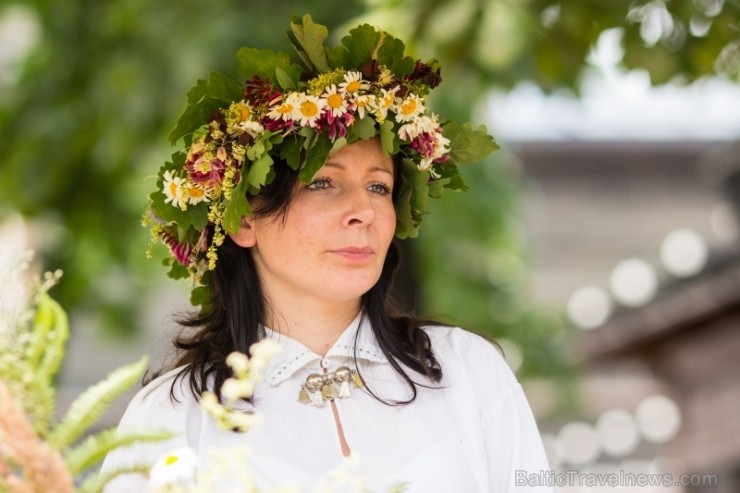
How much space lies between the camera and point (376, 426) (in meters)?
3.31

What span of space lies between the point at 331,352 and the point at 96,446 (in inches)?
44.0

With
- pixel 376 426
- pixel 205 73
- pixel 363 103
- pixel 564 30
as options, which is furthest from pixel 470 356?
pixel 205 73

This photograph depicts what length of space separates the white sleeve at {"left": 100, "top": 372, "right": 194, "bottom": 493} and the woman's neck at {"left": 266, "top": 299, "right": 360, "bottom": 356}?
1.02 feet

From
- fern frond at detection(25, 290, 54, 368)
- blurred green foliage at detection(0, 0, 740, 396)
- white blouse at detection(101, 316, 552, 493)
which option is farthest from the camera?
blurred green foliage at detection(0, 0, 740, 396)

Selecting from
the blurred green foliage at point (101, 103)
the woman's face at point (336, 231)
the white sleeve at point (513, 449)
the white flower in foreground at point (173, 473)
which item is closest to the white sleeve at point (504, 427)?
the white sleeve at point (513, 449)

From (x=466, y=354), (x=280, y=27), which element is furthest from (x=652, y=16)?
(x=466, y=354)

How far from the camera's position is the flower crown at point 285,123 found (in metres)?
3.43

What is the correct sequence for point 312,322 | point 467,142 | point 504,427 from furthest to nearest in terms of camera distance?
point 467,142
point 312,322
point 504,427

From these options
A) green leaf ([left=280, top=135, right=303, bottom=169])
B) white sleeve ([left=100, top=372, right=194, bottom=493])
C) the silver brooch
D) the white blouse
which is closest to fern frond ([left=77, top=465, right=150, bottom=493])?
white sleeve ([left=100, top=372, right=194, bottom=493])

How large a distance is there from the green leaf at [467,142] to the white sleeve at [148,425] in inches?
38.9

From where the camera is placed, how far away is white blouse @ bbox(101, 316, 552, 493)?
10.5ft

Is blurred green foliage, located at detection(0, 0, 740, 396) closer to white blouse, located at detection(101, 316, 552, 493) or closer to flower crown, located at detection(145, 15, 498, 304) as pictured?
flower crown, located at detection(145, 15, 498, 304)

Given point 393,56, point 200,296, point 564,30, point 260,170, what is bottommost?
point 200,296

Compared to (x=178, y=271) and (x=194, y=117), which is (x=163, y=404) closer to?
(x=178, y=271)
